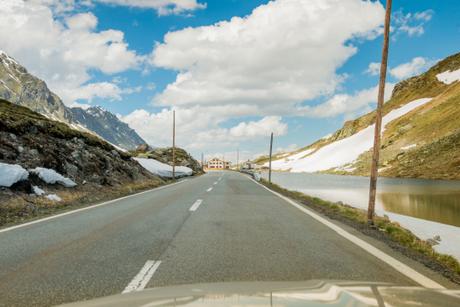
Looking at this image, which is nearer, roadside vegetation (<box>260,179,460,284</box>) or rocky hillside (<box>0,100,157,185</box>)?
roadside vegetation (<box>260,179,460,284</box>)

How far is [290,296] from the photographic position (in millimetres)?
3092

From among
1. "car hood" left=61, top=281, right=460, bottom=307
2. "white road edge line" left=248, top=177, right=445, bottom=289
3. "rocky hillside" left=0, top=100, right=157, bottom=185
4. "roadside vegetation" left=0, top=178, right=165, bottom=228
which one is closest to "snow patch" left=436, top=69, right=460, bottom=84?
Result: "rocky hillside" left=0, top=100, right=157, bottom=185

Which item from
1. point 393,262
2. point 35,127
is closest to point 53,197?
point 35,127

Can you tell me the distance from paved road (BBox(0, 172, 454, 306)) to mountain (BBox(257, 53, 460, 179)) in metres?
54.6

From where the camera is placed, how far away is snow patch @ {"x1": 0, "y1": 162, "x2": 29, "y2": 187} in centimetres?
1370

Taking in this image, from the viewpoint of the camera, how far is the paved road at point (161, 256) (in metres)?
4.57

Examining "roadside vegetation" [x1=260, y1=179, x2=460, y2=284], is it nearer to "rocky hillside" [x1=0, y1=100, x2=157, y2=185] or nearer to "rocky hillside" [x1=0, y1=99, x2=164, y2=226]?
"rocky hillside" [x1=0, y1=99, x2=164, y2=226]

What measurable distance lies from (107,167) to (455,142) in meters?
65.2

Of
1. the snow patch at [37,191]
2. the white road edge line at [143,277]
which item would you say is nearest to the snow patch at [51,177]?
the snow patch at [37,191]

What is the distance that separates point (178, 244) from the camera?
6.83m

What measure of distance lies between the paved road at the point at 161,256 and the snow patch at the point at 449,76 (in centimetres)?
13837

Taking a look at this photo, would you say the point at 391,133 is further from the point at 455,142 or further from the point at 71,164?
the point at 71,164

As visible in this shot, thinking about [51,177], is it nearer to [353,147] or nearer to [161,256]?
[161,256]

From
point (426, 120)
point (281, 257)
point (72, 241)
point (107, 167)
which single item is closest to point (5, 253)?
point (72, 241)
